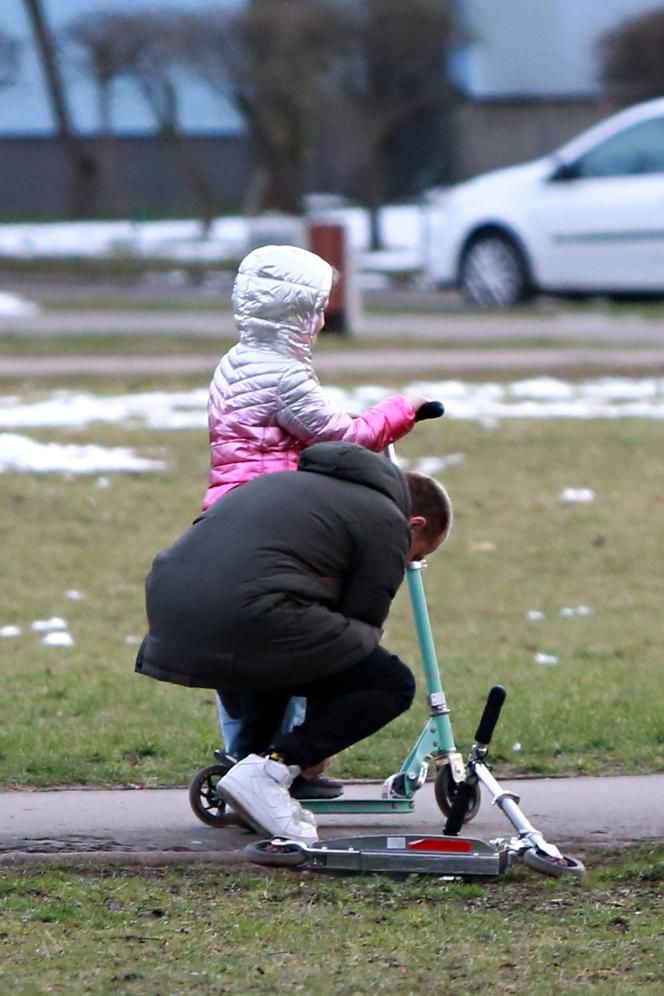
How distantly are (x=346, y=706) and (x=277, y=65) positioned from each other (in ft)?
73.0

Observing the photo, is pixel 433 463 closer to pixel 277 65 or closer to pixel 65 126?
pixel 277 65

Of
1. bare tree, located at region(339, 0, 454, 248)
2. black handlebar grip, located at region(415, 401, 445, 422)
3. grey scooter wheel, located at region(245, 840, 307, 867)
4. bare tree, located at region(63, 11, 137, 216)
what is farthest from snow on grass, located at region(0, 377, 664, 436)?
bare tree, located at region(63, 11, 137, 216)

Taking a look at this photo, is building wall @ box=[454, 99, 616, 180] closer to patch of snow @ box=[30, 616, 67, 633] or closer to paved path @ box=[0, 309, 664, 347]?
paved path @ box=[0, 309, 664, 347]

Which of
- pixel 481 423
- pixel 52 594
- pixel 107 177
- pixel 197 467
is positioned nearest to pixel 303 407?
pixel 52 594

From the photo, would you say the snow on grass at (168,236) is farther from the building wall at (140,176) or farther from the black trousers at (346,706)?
the black trousers at (346,706)

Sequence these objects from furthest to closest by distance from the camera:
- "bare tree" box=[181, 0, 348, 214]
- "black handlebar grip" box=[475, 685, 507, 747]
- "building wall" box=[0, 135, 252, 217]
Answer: "building wall" box=[0, 135, 252, 217] < "bare tree" box=[181, 0, 348, 214] < "black handlebar grip" box=[475, 685, 507, 747]

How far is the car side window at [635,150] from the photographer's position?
52.6ft

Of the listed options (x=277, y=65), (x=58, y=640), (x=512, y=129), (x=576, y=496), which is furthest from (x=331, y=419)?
(x=512, y=129)

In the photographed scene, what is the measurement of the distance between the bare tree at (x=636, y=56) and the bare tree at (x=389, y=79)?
2.50m

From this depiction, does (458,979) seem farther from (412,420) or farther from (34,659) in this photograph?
(34,659)

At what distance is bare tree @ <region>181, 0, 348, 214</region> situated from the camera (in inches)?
1005

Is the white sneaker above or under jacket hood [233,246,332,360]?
under

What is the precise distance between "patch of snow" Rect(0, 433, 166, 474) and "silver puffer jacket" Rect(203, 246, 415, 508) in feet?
15.3

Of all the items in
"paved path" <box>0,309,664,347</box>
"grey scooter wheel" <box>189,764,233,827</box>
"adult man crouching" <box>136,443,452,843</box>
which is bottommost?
"paved path" <box>0,309,664,347</box>
